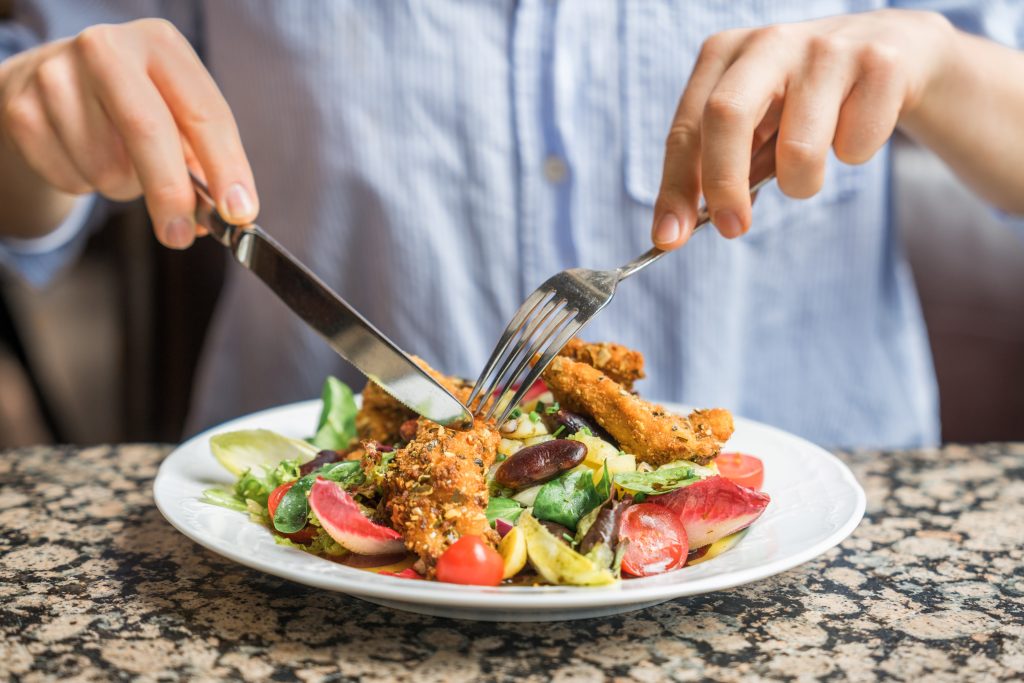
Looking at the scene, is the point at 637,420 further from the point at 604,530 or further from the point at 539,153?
the point at 539,153

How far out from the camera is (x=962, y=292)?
3.54 metres

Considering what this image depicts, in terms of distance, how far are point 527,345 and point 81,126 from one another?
0.72 metres

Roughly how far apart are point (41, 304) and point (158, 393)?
62cm

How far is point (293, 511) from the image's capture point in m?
1.11

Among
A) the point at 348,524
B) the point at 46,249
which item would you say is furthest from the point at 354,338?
the point at 46,249

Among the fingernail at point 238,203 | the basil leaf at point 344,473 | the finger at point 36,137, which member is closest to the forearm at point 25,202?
the finger at point 36,137

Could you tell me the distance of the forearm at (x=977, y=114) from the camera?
167 cm

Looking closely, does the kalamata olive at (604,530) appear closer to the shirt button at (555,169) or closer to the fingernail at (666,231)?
the fingernail at (666,231)

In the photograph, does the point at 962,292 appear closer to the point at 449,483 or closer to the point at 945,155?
the point at 945,155

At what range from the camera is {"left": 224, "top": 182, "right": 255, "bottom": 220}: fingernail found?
1.28m

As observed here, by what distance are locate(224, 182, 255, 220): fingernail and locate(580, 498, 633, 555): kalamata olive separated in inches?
24.0

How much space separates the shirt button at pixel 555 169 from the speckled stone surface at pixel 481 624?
0.94m

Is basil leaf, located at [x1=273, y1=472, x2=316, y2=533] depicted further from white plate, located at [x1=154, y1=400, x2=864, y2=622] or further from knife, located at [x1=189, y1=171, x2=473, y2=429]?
knife, located at [x1=189, y1=171, x2=473, y2=429]

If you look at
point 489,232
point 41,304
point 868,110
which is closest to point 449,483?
point 868,110
